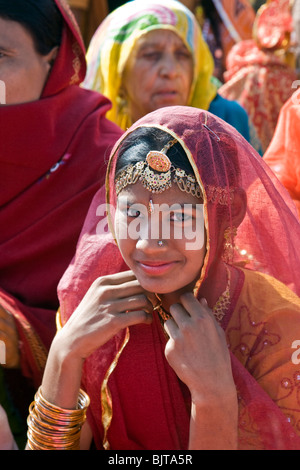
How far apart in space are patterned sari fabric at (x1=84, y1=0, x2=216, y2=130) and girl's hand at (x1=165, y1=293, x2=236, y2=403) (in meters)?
2.01

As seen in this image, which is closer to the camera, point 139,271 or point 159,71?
point 139,271

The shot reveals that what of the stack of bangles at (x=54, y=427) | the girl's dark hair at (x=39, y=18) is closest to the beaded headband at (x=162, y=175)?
the stack of bangles at (x=54, y=427)

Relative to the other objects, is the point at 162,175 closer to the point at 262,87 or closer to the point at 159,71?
the point at 159,71

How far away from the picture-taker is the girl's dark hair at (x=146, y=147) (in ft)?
4.89

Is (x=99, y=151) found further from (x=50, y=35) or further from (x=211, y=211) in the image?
(x=211, y=211)

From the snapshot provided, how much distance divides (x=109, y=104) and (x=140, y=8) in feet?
2.98

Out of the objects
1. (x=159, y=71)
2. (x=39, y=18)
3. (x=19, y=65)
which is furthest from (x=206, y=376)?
(x=159, y=71)

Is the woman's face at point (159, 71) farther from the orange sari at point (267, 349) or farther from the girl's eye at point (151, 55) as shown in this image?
the orange sari at point (267, 349)

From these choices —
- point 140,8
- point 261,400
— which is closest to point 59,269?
point 261,400

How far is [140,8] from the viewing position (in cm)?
326

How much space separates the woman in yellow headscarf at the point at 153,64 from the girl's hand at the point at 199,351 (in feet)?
5.70

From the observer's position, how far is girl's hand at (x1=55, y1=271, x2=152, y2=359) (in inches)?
62.9

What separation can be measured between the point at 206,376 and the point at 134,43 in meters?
2.19

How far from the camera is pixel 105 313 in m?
1.61
